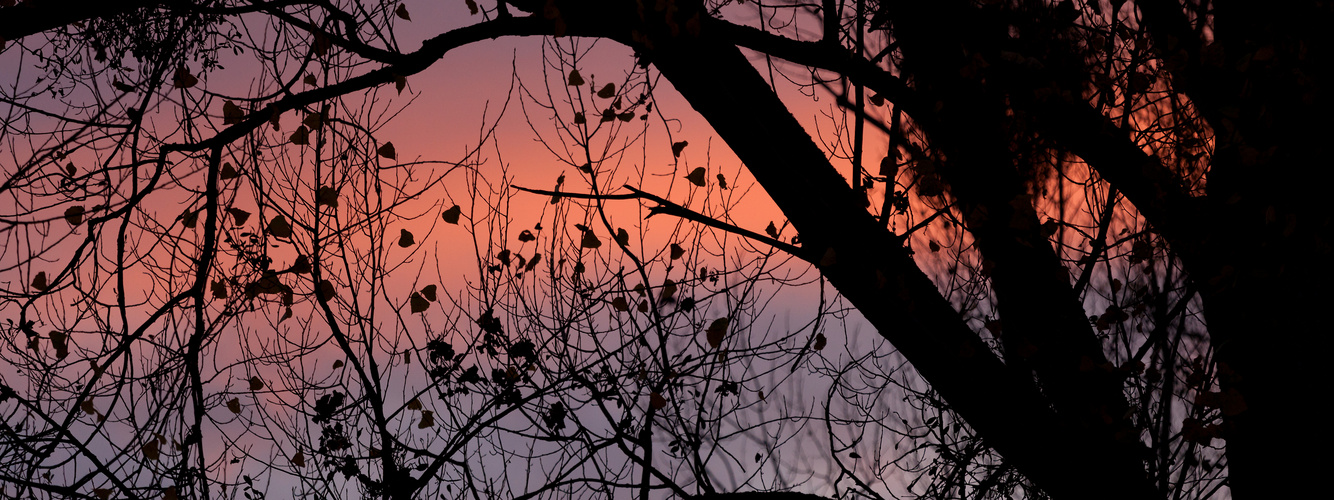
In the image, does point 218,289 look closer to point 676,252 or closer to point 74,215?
point 74,215

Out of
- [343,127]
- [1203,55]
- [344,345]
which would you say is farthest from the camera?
[343,127]

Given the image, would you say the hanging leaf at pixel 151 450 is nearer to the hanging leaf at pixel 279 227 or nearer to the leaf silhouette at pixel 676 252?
the hanging leaf at pixel 279 227

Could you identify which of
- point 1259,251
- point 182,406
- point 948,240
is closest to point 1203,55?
point 1259,251

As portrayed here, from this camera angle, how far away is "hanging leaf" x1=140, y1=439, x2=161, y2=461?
3.87 metres

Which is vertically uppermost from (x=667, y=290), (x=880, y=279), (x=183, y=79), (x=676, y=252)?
(x=183, y=79)

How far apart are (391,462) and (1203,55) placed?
3.59 meters

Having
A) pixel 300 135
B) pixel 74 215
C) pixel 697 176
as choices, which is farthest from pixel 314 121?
pixel 697 176

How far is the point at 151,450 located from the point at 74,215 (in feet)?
4.26

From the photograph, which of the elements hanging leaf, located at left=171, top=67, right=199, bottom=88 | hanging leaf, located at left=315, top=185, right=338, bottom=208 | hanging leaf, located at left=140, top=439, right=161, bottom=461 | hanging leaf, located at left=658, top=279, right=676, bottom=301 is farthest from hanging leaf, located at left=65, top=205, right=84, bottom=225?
hanging leaf, located at left=658, top=279, right=676, bottom=301

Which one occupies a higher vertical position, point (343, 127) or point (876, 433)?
point (343, 127)

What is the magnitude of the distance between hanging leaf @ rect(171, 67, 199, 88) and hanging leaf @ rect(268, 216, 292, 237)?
103 centimetres

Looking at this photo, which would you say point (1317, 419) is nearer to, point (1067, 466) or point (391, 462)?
point (1067, 466)

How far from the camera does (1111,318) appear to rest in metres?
4.01

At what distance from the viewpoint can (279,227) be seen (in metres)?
4.11
